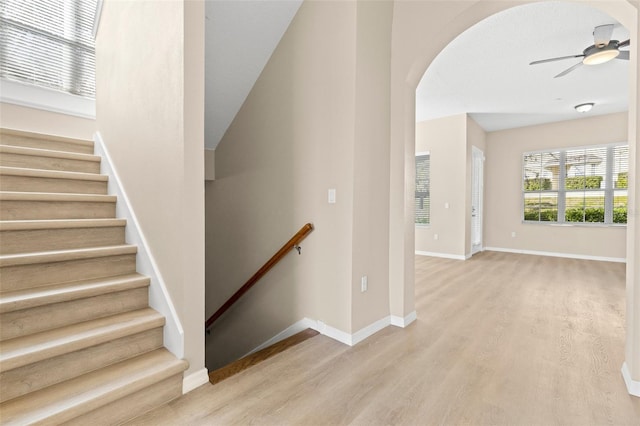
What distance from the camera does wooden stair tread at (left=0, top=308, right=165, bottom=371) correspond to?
1450 millimetres

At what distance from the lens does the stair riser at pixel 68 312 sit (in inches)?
63.5

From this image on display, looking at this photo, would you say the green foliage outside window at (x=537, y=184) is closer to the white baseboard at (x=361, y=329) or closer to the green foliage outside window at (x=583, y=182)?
the green foliage outside window at (x=583, y=182)

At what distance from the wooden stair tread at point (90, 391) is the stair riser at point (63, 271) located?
0.67 metres

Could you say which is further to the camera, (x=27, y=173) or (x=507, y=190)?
(x=507, y=190)

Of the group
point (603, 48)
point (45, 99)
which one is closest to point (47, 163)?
point (45, 99)

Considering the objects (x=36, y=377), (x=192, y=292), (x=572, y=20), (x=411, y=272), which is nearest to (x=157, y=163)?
(x=192, y=292)

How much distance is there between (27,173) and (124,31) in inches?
56.0

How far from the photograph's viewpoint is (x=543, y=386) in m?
1.88

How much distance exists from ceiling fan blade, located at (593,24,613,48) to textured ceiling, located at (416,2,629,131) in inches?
2.6

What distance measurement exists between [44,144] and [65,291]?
194 centimetres

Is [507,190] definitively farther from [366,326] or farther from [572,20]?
[366,326]

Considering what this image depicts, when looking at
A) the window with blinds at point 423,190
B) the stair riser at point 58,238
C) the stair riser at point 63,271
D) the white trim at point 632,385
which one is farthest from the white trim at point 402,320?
the window with blinds at point 423,190

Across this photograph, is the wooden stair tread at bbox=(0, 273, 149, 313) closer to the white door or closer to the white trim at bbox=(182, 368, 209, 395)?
the white trim at bbox=(182, 368, 209, 395)

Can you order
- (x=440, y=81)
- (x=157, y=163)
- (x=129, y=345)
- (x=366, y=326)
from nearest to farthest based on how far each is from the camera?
(x=129, y=345), (x=157, y=163), (x=366, y=326), (x=440, y=81)
